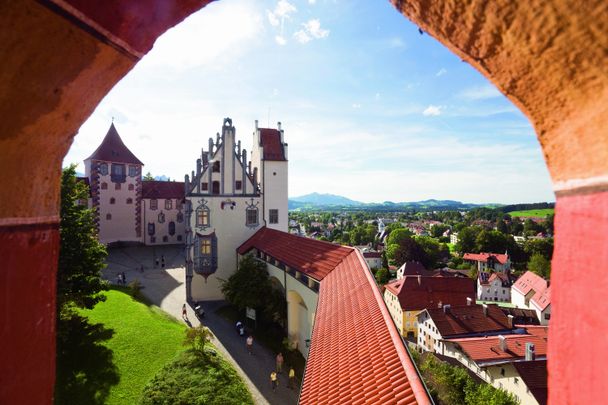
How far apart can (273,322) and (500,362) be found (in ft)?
59.9

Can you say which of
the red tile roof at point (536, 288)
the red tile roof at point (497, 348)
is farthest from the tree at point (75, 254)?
the red tile roof at point (536, 288)

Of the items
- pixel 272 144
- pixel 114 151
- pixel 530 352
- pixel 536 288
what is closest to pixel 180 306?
pixel 272 144

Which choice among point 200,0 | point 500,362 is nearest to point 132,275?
point 500,362

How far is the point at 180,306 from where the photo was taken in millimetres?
21000

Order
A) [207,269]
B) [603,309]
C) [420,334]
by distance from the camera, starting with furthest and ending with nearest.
A: [420,334]
[207,269]
[603,309]

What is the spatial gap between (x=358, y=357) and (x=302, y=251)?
9621 mm

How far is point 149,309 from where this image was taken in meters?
19.0

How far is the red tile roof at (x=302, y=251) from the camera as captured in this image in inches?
498

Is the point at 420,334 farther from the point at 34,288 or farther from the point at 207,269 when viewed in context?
the point at 34,288

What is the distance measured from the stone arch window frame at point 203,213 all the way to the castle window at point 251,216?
241 cm

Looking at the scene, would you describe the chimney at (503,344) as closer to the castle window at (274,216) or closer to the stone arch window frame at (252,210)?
the castle window at (274,216)

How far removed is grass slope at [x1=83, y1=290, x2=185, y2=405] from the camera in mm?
11562

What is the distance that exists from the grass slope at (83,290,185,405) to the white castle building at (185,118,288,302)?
3515 mm

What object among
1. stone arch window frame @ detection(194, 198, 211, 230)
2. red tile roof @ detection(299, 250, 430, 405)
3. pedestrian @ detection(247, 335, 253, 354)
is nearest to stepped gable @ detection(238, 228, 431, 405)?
red tile roof @ detection(299, 250, 430, 405)
